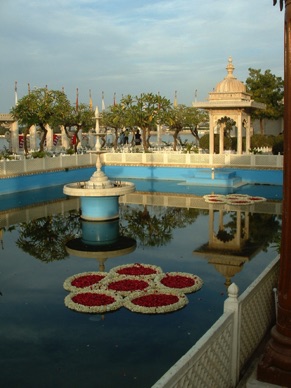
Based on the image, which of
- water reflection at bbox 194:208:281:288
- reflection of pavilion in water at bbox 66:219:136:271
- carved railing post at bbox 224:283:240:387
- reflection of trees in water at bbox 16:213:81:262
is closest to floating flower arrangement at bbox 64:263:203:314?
reflection of pavilion in water at bbox 66:219:136:271

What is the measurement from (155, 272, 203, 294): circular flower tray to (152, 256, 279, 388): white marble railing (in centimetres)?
256

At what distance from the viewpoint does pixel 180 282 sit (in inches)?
359

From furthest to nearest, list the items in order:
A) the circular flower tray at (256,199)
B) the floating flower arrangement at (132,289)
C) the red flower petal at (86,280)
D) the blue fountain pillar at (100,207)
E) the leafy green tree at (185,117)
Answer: the leafy green tree at (185,117)
the circular flower tray at (256,199)
the blue fountain pillar at (100,207)
the red flower petal at (86,280)
the floating flower arrangement at (132,289)

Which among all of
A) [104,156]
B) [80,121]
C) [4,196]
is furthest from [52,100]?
[4,196]

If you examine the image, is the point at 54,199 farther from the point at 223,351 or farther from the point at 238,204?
the point at 223,351

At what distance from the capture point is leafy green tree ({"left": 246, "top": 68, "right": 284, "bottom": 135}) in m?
37.1

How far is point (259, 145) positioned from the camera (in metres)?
33.1

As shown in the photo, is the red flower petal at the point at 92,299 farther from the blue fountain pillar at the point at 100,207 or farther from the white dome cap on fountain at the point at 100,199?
the blue fountain pillar at the point at 100,207

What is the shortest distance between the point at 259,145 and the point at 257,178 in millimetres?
8908

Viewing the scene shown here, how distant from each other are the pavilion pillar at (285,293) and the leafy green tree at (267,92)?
1321 inches

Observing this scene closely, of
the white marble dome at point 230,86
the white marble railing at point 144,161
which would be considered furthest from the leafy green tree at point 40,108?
the white marble dome at point 230,86

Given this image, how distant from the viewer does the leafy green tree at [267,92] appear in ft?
122

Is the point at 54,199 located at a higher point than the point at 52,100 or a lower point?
lower

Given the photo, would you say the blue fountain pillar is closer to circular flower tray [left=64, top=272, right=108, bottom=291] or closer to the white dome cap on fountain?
the white dome cap on fountain
